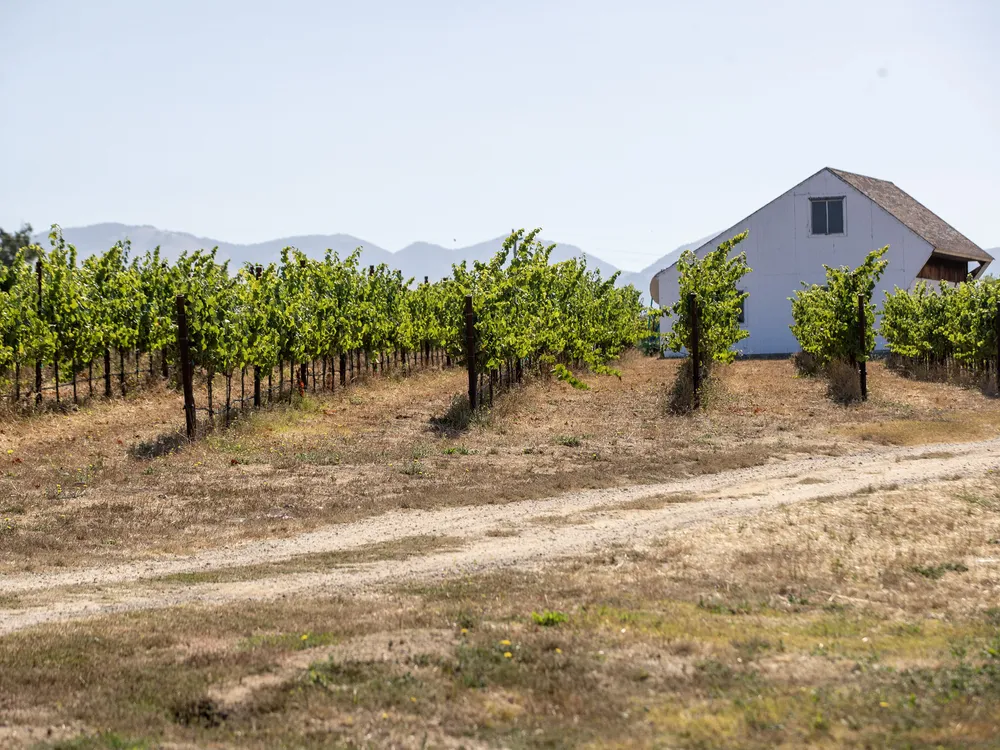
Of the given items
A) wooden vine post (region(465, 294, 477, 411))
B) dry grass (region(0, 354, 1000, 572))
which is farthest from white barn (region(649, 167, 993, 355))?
wooden vine post (region(465, 294, 477, 411))

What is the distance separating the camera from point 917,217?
168 feet

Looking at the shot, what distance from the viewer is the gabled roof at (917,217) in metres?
47.4

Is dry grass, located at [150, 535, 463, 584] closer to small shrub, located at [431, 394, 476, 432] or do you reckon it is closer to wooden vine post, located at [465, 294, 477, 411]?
small shrub, located at [431, 394, 476, 432]

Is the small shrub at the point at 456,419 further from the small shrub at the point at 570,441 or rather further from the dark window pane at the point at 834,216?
the dark window pane at the point at 834,216

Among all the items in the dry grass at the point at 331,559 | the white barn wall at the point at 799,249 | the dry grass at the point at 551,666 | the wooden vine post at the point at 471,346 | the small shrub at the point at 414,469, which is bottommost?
the dry grass at the point at 331,559

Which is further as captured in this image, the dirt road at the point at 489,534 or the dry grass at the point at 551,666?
the dirt road at the point at 489,534

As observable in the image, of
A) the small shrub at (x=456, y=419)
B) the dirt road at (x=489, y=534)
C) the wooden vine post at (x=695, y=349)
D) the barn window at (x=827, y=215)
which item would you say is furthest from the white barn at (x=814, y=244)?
the dirt road at (x=489, y=534)

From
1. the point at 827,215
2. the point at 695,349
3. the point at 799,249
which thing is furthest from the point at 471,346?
the point at 827,215

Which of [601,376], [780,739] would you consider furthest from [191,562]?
[601,376]

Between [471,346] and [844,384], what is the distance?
1220cm

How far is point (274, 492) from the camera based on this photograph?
18.5 meters

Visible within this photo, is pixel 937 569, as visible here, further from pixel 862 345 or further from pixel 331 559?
pixel 862 345

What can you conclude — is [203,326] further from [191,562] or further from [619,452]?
[191,562]

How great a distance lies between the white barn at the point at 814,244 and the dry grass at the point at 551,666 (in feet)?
118
